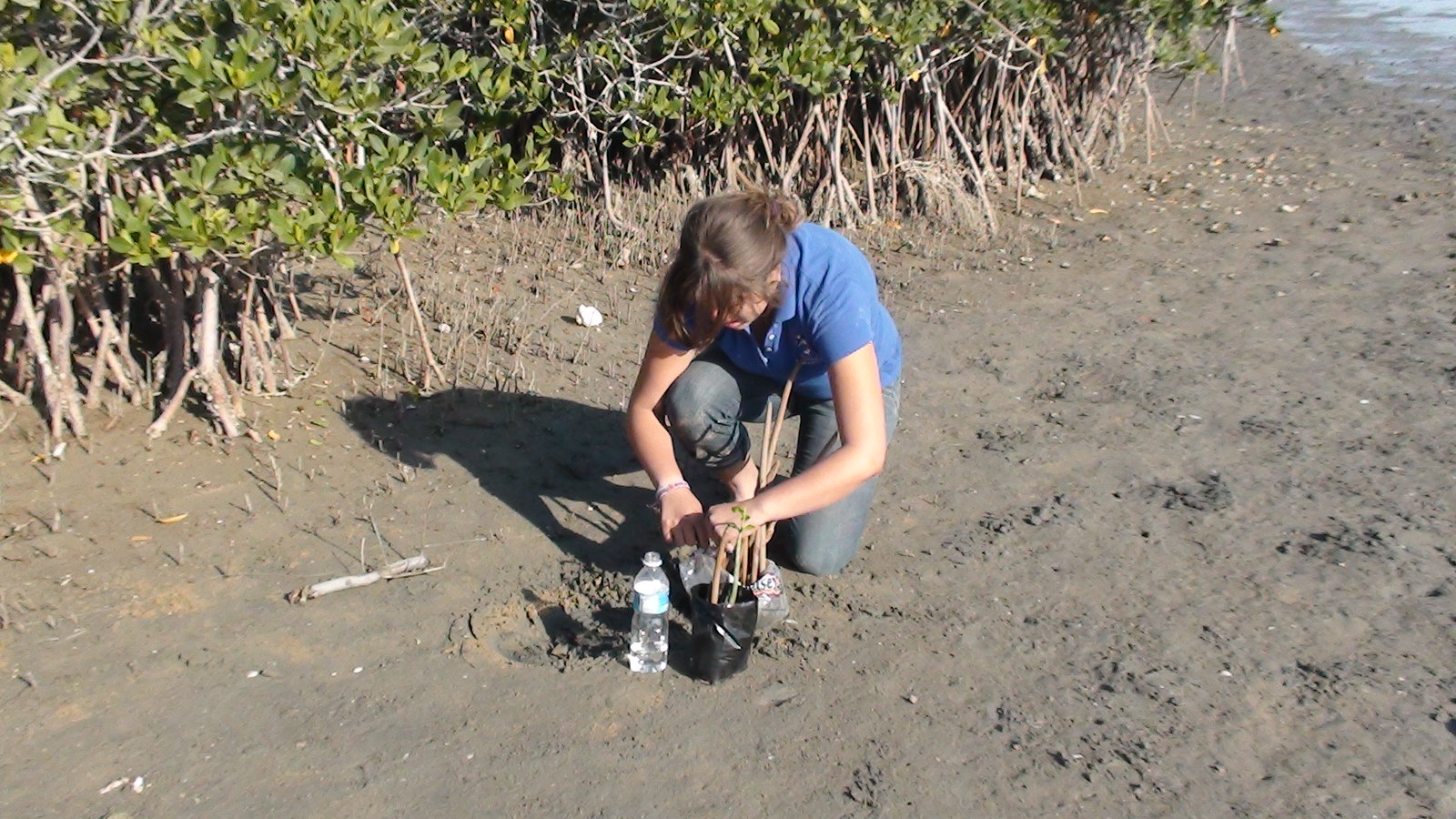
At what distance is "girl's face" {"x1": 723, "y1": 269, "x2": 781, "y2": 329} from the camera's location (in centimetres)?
301

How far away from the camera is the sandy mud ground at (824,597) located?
9.28 feet

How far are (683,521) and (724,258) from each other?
2.48 feet

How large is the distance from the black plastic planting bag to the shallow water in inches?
319

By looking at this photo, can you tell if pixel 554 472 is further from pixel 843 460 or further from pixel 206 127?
pixel 206 127

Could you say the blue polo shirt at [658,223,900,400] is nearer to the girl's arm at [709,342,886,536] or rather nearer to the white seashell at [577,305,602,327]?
the girl's arm at [709,342,886,536]

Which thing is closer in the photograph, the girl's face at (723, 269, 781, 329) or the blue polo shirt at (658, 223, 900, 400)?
the girl's face at (723, 269, 781, 329)

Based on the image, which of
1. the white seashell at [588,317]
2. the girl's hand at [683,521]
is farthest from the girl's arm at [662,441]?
the white seashell at [588,317]

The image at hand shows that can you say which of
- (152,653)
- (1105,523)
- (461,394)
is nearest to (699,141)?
(461,394)

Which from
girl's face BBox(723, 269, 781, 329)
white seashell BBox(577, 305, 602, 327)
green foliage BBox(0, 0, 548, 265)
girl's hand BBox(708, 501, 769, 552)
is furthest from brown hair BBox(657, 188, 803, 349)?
white seashell BBox(577, 305, 602, 327)

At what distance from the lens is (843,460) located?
10.3 ft

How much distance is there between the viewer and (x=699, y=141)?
6.45 m

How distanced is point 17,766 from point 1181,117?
8357mm

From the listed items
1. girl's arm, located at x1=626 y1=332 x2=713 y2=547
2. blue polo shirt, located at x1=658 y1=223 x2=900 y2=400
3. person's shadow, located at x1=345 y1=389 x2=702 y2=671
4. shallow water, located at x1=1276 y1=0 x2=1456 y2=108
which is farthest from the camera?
shallow water, located at x1=1276 y1=0 x2=1456 y2=108

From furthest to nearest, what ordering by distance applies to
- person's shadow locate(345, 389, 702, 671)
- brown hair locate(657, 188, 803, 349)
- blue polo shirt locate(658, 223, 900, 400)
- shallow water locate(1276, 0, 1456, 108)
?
shallow water locate(1276, 0, 1456, 108), person's shadow locate(345, 389, 702, 671), blue polo shirt locate(658, 223, 900, 400), brown hair locate(657, 188, 803, 349)
